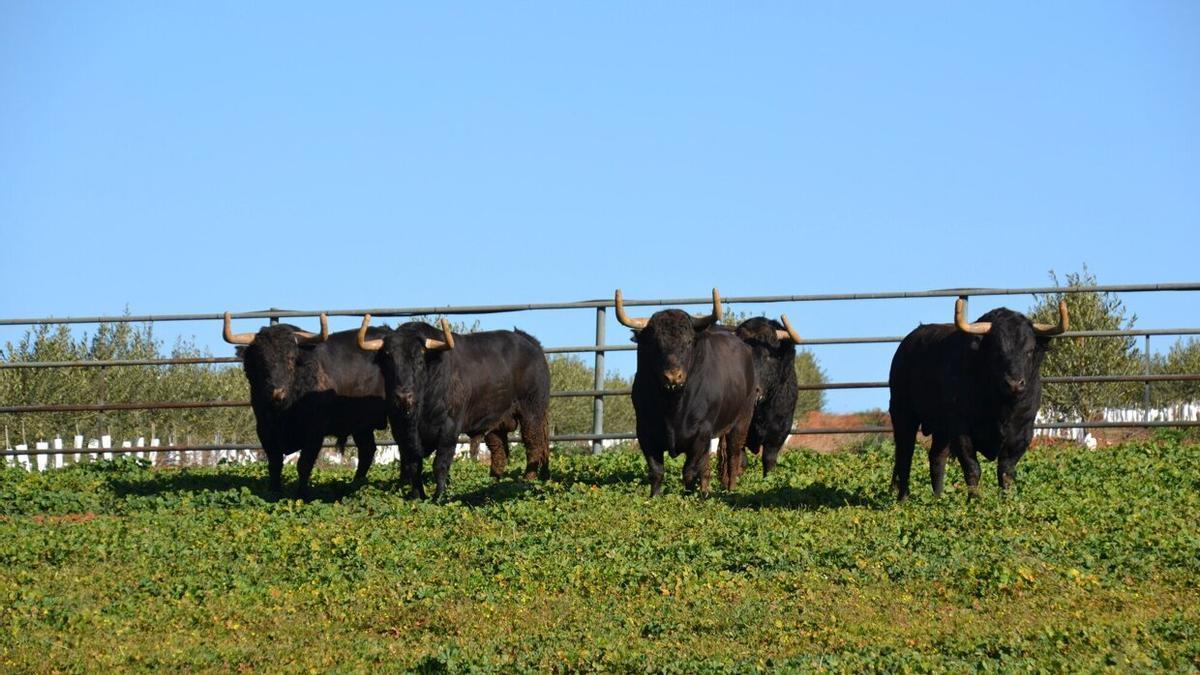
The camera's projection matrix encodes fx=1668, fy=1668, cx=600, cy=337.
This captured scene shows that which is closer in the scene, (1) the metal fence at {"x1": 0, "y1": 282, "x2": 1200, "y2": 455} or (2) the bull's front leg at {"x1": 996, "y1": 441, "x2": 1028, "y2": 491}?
(2) the bull's front leg at {"x1": 996, "y1": 441, "x2": 1028, "y2": 491}

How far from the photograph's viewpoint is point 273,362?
58.0 ft

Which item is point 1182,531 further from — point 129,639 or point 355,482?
point 355,482

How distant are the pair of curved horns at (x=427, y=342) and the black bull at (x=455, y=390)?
0.01 metres

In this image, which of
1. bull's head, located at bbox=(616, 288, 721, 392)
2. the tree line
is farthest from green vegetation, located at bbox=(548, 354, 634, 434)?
bull's head, located at bbox=(616, 288, 721, 392)

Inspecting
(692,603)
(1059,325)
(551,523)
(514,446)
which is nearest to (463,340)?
(514,446)

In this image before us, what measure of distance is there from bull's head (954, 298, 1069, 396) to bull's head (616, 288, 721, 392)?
263 cm

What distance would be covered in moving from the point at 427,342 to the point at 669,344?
9.66ft

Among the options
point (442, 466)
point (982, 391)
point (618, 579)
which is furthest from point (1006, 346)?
point (442, 466)

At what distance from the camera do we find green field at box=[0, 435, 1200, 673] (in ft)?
30.5

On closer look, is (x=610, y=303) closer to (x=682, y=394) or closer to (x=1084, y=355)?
(x=682, y=394)

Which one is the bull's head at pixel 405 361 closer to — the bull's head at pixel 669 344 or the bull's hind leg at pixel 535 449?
the bull's hind leg at pixel 535 449

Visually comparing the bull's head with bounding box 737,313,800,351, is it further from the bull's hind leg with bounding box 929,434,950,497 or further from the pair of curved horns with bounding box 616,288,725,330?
the bull's hind leg with bounding box 929,434,950,497

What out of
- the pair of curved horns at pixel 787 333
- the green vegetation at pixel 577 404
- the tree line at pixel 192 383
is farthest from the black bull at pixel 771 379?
the green vegetation at pixel 577 404

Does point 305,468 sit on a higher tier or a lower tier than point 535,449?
lower
